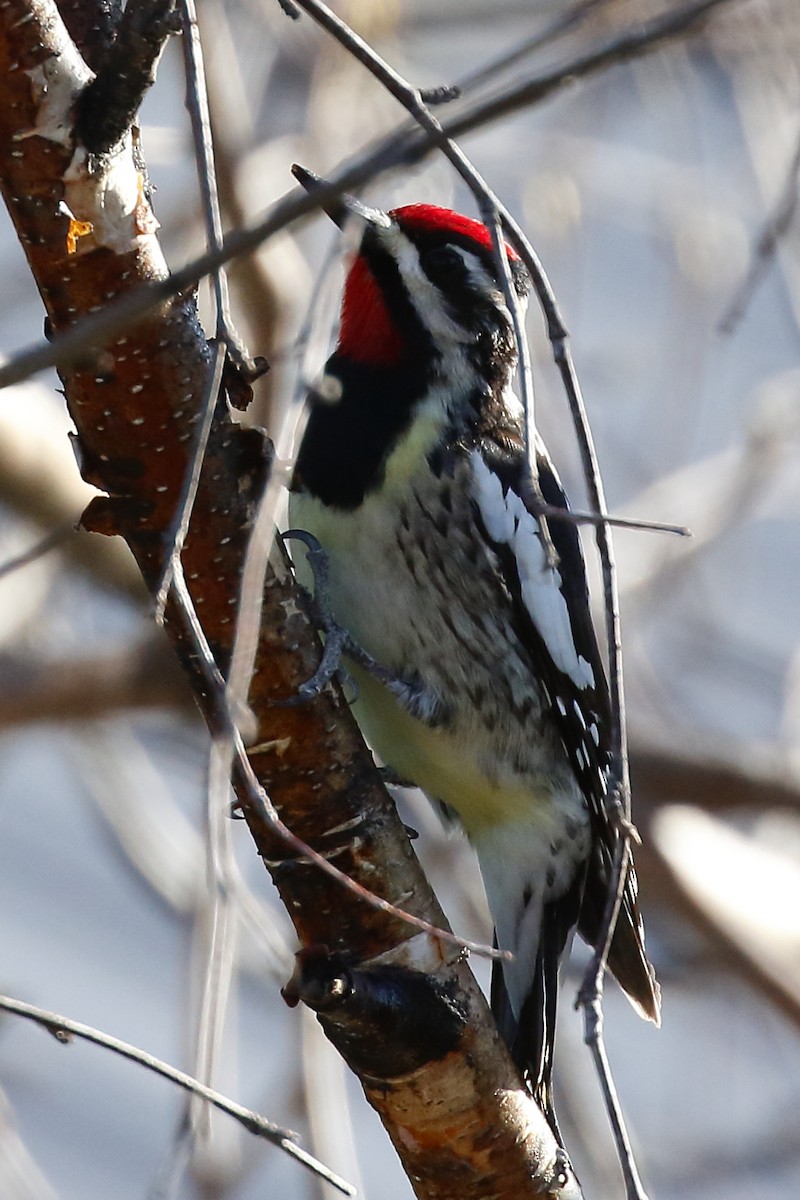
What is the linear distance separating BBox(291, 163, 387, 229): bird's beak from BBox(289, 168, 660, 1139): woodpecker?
0.04 ft

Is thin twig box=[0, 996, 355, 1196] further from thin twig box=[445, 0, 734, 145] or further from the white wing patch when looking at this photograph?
the white wing patch

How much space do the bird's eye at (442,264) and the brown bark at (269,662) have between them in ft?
2.91

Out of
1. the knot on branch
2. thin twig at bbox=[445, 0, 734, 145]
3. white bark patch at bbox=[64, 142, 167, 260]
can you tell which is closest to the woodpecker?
the knot on branch

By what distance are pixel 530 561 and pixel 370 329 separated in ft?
1.64

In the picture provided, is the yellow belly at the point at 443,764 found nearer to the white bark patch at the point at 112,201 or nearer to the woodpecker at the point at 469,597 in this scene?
the woodpecker at the point at 469,597

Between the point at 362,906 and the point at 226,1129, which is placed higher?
the point at 226,1129

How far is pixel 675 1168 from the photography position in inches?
152

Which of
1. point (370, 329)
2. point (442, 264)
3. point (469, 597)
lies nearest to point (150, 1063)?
point (469, 597)

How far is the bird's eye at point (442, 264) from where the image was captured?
2588mm

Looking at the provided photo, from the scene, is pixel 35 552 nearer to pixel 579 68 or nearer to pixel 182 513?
pixel 182 513

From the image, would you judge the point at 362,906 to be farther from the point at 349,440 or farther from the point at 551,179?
the point at 551,179

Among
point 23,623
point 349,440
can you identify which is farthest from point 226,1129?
point 349,440

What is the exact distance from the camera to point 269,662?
1854 millimetres

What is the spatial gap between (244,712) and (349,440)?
1.30 meters
